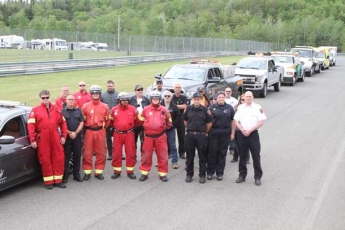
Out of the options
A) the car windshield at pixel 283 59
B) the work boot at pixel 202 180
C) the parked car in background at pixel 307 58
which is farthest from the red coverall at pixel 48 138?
the parked car in background at pixel 307 58

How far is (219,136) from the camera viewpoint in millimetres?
8430

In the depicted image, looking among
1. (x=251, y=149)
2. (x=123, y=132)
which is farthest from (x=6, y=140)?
(x=251, y=149)

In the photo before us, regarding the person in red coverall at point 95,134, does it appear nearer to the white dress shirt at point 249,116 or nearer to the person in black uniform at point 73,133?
the person in black uniform at point 73,133

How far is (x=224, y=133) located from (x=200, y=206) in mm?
1845

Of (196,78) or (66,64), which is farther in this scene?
(66,64)

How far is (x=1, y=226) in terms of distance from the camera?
19.8ft

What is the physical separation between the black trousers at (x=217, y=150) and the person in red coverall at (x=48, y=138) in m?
→ 2.68

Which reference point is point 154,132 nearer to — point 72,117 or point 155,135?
point 155,135

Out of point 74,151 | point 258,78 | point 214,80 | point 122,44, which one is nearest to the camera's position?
point 74,151

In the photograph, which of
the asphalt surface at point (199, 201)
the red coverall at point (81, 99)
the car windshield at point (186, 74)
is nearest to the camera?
the asphalt surface at point (199, 201)

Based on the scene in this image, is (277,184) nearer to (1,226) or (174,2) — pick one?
(1,226)

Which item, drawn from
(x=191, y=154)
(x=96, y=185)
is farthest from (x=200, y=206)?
(x=96, y=185)

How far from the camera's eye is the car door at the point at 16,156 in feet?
23.1

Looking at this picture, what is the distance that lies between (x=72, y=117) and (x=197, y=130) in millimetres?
2276
